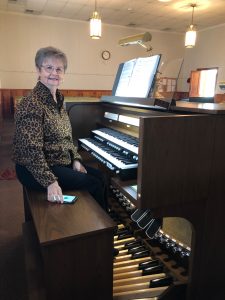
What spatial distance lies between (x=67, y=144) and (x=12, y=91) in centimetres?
480

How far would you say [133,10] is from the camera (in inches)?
205

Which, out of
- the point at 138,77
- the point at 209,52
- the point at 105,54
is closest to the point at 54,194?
the point at 138,77

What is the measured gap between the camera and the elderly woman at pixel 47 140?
4.27ft

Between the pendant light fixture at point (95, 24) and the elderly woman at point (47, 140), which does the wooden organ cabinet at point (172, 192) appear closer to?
the elderly woman at point (47, 140)

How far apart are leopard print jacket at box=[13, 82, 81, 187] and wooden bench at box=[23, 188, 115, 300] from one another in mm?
229

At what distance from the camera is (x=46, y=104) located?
1441 millimetres

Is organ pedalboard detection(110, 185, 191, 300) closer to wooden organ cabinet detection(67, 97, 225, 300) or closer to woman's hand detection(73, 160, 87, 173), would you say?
wooden organ cabinet detection(67, 97, 225, 300)

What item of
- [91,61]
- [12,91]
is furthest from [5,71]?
[91,61]

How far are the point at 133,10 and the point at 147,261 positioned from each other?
→ 5.16m

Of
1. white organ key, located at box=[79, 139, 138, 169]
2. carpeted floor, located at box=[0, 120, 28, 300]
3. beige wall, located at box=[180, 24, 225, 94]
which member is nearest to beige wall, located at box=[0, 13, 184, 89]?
beige wall, located at box=[180, 24, 225, 94]

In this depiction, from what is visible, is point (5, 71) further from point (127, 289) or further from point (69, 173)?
point (127, 289)

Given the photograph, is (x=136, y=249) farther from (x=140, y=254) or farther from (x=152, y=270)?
(x=152, y=270)

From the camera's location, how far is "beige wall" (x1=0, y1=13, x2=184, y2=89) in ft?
18.3

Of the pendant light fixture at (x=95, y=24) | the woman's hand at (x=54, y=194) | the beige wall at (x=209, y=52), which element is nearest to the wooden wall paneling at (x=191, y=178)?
the woman's hand at (x=54, y=194)
